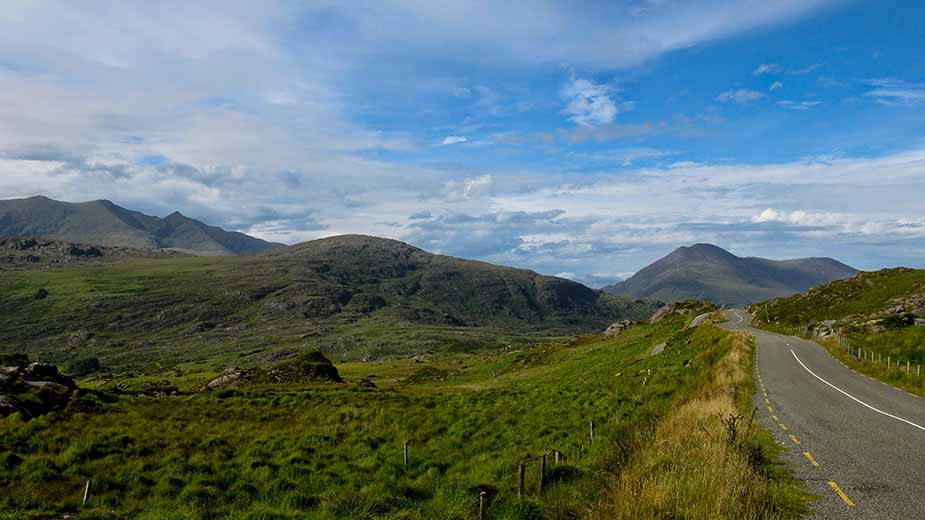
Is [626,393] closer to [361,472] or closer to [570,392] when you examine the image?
[570,392]

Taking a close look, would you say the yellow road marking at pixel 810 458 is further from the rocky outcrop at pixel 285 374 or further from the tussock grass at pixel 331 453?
the rocky outcrop at pixel 285 374

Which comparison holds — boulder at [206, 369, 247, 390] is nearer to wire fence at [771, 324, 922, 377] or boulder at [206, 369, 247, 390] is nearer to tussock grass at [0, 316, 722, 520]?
tussock grass at [0, 316, 722, 520]

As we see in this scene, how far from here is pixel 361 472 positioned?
21922mm

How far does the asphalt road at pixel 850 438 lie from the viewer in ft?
41.5

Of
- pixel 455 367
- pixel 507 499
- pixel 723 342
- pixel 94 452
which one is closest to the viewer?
pixel 507 499

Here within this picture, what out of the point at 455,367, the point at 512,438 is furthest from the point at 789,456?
the point at 455,367

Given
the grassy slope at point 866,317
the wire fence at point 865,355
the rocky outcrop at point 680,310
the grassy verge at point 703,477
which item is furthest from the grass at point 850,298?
the grassy verge at point 703,477

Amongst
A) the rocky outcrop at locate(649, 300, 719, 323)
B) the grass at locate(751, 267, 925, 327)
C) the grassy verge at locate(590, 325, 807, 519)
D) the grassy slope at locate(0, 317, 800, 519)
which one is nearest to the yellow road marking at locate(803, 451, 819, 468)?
the grassy verge at locate(590, 325, 807, 519)

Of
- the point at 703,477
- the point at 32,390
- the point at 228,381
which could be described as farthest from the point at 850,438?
the point at 228,381

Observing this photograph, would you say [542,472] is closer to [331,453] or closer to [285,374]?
[331,453]

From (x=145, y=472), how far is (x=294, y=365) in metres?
48.8

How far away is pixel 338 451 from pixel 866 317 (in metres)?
70.5

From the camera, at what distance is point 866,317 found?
66.3m

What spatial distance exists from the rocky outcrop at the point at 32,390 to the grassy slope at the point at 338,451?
1.76 metres
